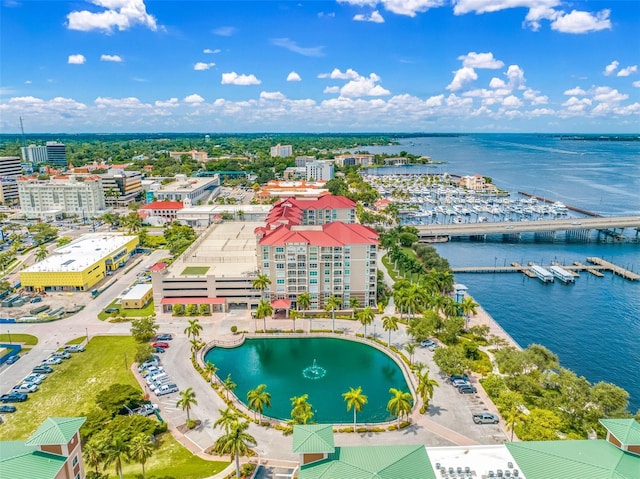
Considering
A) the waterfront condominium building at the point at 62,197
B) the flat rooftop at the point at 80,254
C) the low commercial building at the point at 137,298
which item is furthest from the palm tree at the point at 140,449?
the waterfront condominium building at the point at 62,197

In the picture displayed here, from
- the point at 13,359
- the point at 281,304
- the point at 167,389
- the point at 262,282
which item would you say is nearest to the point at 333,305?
the point at 281,304

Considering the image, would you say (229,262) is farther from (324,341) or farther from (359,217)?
(359,217)

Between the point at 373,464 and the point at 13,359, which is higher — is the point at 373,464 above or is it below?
above

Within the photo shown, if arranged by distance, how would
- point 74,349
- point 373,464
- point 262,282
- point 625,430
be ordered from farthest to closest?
point 262,282 → point 74,349 → point 625,430 → point 373,464

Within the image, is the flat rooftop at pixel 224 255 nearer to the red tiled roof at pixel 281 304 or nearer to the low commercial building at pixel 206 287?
the low commercial building at pixel 206 287

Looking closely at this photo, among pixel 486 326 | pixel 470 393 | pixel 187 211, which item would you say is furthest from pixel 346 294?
pixel 187 211

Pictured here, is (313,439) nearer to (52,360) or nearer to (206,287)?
(52,360)
